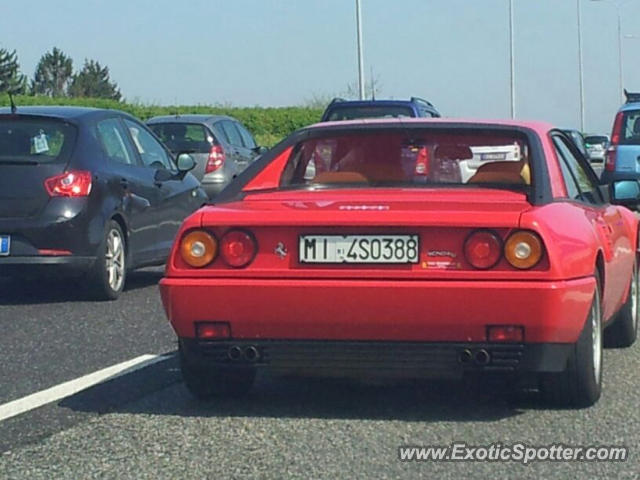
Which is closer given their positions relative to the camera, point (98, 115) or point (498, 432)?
point (498, 432)

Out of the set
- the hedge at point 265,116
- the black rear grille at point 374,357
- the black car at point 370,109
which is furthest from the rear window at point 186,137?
the hedge at point 265,116

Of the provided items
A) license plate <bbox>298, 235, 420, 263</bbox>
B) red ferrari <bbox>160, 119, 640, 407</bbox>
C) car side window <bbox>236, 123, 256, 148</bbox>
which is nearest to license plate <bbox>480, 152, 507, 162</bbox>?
red ferrari <bbox>160, 119, 640, 407</bbox>

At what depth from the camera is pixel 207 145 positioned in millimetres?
21672

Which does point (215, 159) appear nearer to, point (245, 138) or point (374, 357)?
point (245, 138)

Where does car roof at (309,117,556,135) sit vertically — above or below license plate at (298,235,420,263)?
above

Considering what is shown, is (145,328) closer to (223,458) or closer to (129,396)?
(129,396)

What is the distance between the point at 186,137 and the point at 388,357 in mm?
16132

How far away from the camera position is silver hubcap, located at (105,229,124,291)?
36.7 ft

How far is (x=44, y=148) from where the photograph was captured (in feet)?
36.2

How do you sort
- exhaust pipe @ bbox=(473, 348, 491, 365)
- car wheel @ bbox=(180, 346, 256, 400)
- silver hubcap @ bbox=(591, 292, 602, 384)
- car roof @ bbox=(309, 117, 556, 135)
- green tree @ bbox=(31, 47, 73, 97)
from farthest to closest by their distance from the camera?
green tree @ bbox=(31, 47, 73, 97) → car roof @ bbox=(309, 117, 556, 135) → car wheel @ bbox=(180, 346, 256, 400) → silver hubcap @ bbox=(591, 292, 602, 384) → exhaust pipe @ bbox=(473, 348, 491, 365)

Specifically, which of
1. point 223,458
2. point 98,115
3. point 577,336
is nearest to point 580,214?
point 577,336

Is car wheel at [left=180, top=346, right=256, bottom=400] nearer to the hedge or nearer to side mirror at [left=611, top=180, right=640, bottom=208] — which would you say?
side mirror at [left=611, top=180, right=640, bottom=208]

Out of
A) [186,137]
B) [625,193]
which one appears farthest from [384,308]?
[186,137]

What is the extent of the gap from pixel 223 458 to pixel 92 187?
5521 millimetres
